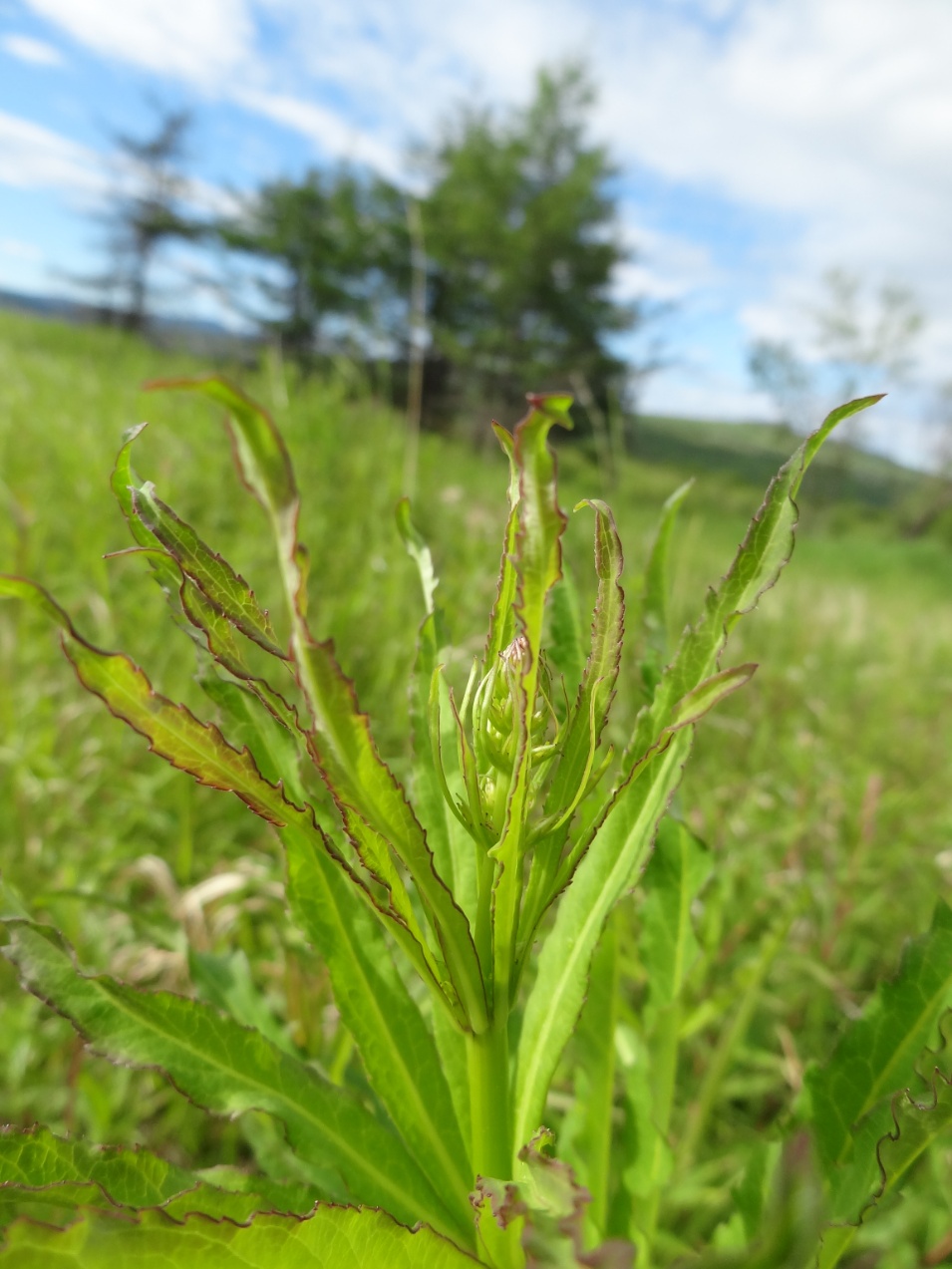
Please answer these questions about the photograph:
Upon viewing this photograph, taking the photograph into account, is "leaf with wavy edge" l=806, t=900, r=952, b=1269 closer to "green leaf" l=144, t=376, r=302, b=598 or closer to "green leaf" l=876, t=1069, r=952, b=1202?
"green leaf" l=876, t=1069, r=952, b=1202

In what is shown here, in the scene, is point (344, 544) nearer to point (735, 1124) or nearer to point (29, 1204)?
point (735, 1124)

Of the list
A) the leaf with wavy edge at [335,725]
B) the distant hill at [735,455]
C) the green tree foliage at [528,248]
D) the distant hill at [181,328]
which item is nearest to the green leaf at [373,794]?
the leaf with wavy edge at [335,725]

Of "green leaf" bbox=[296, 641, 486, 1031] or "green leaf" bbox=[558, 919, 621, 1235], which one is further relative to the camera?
"green leaf" bbox=[558, 919, 621, 1235]

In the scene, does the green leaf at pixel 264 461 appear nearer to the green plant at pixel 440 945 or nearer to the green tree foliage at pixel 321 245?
the green plant at pixel 440 945

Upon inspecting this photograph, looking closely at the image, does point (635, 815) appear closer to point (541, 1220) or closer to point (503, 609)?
point (503, 609)

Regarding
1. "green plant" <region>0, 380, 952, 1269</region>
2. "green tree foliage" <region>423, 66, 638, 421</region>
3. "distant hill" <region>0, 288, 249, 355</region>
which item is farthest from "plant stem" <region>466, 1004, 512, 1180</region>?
"green tree foliage" <region>423, 66, 638, 421</region>

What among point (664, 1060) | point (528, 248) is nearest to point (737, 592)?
point (664, 1060)

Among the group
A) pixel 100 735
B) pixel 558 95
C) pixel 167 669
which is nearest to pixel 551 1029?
pixel 100 735
